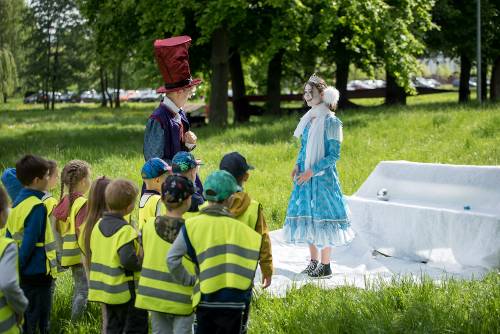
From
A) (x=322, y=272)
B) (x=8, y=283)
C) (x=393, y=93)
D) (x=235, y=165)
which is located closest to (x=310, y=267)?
(x=322, y=272)

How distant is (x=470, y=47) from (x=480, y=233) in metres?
20.9

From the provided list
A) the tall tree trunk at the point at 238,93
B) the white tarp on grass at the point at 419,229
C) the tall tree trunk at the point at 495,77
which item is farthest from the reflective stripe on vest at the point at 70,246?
the tall tree trunk at the point at 495,77

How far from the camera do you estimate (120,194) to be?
4422 millimetres

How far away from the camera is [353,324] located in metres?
4.81

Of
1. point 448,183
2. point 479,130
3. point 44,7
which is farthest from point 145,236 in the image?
point 44,7

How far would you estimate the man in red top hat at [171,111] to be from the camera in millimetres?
5969

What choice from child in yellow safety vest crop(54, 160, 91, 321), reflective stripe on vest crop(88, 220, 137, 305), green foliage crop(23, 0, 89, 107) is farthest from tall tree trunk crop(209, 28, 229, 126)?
green foliage crop(23, 0, 89, 107)

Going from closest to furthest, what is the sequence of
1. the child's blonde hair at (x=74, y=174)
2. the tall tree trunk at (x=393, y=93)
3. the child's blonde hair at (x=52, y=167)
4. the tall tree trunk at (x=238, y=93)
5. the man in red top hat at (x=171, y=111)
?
the child's blonde hair at (x=52, y=167) → the child's blonde hair at (x=74, y=174) → the man in red top hat at (x=171, y=111) → the tall tree trunk at (x=238, y=93) → the tall tree trunk at (x=393, y=93)

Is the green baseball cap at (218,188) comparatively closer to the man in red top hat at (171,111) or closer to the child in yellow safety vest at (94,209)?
the child in yellow safety vest at (94,209)

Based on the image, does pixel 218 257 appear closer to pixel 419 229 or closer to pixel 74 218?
pixel 74 218

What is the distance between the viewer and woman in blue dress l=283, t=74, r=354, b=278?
7062 millimetres

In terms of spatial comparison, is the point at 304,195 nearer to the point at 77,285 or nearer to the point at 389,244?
the point at 389,244

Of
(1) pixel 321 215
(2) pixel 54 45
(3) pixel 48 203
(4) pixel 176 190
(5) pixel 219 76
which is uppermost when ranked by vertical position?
(2) pixel 54 45

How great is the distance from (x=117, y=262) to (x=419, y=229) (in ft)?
14.4
